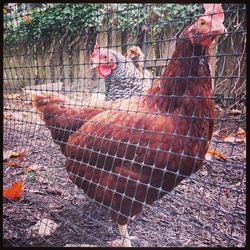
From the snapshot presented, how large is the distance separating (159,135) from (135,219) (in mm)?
632

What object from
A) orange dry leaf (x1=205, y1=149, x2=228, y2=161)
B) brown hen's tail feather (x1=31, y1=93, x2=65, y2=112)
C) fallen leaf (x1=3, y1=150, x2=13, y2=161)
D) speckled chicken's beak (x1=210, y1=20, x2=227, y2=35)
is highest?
speckled chicken's beak (x1=210, y1=20, x2=227, y2=35)

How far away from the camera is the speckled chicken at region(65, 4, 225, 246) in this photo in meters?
0.94

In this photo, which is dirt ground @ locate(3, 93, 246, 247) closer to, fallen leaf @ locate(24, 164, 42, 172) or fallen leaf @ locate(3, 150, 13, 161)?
fallen leaf @ locate(24, 164, 42, 172)

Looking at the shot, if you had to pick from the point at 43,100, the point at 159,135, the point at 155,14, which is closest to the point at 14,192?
the point at 43,100

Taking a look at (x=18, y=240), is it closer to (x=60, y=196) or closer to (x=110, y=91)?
(x=60, y=196)

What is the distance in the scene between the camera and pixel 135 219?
1.37m

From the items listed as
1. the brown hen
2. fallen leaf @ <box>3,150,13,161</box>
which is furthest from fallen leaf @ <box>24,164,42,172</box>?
the brown hen

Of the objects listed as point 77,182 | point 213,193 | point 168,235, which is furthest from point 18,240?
point 213,193

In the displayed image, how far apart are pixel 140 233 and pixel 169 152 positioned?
1.91 feet

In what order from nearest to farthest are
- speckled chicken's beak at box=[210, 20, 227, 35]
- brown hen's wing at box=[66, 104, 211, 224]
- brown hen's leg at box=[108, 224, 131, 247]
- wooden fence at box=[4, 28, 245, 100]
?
1. speckled chicken's beak at box=[210, 20, 227, 35]
2. brown hen's wing at box=[66, 104, 211, 224]
3. brown hen's leg at box=[108, 224, 131, 247]
4. wooden fence at box=[4, 28, 245, 100]

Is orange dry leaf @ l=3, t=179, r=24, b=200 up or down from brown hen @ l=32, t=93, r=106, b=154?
down

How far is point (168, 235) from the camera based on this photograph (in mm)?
1208

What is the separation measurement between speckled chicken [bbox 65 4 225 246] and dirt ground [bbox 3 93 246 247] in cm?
12

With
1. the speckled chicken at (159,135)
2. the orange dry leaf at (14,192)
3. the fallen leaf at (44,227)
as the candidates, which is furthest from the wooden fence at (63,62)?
the fallen leaf at (44,227)
